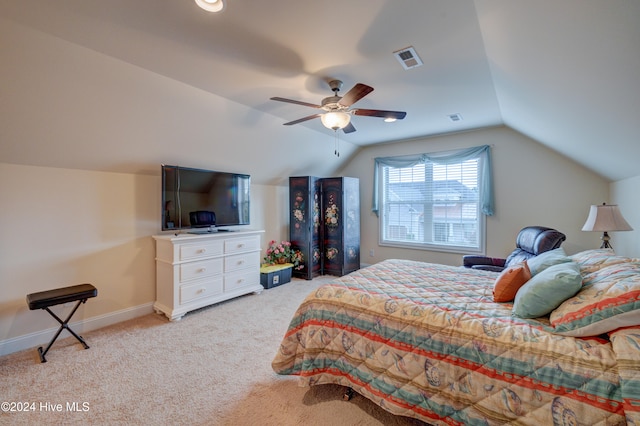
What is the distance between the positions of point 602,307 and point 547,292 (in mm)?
247

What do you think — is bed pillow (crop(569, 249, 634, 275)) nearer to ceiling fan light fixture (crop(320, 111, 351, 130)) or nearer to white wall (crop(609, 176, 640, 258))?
white wall (crop(609, 176, 640, 258))

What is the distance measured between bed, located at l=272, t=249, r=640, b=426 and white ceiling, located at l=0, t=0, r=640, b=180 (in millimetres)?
1224

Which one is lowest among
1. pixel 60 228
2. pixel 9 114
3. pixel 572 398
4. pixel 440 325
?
pixel 572 398

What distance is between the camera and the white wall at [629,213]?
2.70 m

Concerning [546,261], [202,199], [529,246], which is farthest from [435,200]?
[202,199]

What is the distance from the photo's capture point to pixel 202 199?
11.9ft

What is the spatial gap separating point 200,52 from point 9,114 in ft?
5.42

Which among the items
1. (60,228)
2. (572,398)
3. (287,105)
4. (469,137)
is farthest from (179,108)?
(469,137)

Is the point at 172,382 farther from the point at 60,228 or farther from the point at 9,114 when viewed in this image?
the point at 9,114

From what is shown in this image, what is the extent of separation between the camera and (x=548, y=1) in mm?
1373

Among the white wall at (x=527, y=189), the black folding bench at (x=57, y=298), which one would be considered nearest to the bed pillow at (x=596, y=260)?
the white wall at (x=527, y=189)

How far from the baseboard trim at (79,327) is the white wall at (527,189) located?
171 inches

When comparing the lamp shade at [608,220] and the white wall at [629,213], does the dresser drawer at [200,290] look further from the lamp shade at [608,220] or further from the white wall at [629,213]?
the white wall at [629,213]

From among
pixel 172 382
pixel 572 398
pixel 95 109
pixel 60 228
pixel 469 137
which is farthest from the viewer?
pixel 469 137
